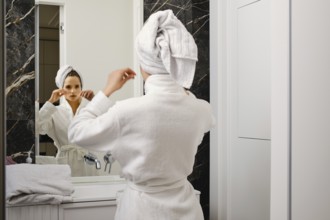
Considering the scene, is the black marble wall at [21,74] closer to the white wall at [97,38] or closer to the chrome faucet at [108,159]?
the white wall at [97,38]

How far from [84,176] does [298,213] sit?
2.92 feet

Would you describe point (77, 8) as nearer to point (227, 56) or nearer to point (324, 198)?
point (227, 56)

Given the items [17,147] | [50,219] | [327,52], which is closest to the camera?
[327,52]

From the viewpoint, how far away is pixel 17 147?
156 cm

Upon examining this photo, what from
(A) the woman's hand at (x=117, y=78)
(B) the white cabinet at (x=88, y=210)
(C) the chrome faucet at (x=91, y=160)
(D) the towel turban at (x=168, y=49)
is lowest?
(B) the white cabinet at (x=88, y=210)

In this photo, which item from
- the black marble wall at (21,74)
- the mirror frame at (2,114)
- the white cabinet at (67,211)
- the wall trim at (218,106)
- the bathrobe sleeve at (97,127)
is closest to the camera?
the mirror frame at (2,114)

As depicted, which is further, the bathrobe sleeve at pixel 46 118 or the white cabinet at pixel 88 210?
the bathrobe sleeve at pixel 46 118

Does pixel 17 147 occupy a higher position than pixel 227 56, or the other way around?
pixel 227 56

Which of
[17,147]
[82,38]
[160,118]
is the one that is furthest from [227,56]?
[17,147]

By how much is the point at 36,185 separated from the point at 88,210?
0.73 ft

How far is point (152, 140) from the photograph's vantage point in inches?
44.6

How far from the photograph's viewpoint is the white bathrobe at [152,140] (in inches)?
43.5

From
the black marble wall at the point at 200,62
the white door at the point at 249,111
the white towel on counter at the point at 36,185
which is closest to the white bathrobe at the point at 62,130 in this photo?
the white towel on counter at the point at 36,185

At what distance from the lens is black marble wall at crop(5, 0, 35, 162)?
5.06 ft
